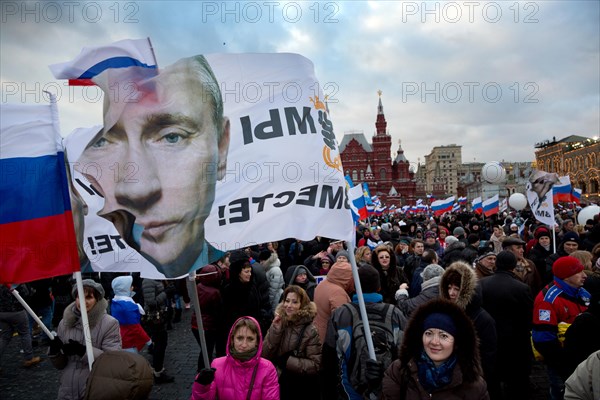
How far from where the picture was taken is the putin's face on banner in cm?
308

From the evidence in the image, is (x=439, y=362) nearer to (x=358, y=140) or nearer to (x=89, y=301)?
(x=89, y=301)

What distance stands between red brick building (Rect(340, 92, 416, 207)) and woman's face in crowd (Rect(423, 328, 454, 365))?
3321 inches

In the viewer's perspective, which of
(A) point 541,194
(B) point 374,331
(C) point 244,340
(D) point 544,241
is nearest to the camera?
(C) point 244,340

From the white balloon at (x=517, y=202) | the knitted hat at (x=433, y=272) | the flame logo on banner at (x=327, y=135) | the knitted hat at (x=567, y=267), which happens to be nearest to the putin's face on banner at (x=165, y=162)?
the flame logo on banner at (x=327, y=135)

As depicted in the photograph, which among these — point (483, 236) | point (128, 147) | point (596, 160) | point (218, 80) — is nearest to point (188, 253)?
point (128, 147)

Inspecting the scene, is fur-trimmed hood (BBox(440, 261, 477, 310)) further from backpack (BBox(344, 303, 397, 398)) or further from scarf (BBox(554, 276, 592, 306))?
scarf (BBox(554, 276, 592, 306))

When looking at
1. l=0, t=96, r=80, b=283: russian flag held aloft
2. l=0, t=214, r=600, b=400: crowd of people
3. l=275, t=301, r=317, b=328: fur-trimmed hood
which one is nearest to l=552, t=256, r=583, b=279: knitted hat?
l=0, t=214, r=600, b=400: crowd of people

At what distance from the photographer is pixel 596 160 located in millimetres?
69188

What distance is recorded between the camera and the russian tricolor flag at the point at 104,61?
3.18m

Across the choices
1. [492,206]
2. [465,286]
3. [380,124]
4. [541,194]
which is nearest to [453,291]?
[465,286]

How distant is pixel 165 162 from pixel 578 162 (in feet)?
290

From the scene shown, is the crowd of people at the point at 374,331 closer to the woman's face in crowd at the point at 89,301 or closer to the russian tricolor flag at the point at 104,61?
the woman's face in crowd at the point at 89,301

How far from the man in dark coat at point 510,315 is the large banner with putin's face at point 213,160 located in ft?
7.55

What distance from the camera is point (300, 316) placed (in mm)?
4145
